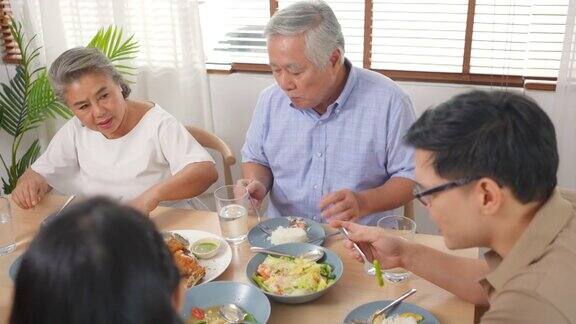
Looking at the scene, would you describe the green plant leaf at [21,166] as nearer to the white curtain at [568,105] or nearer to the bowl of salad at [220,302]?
the bowl of salad at [220,302]

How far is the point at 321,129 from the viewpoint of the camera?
2049 millimetres

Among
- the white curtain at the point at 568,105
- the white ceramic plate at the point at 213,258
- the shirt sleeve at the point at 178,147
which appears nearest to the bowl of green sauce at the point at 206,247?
the white ceramic plate at the point at 213,258

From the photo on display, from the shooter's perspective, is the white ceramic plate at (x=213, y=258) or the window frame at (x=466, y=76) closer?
the white ceramic plate at (x=213, y=258)

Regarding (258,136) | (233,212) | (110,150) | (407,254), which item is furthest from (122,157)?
(407,254)

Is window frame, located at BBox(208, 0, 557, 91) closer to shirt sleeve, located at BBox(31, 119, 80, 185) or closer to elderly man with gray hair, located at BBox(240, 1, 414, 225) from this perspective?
elderly man with gray hair, located at BBox(240, 1, 414, 225)

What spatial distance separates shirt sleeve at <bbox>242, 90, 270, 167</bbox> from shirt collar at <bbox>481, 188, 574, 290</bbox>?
1.24 meters

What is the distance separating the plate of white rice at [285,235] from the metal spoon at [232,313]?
30cm

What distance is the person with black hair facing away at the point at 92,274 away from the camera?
0.59m

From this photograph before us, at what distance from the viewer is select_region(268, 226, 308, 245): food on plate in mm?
1612

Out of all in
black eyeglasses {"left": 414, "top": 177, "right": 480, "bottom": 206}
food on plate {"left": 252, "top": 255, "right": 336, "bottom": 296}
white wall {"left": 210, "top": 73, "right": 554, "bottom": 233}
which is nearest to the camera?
black eyeglasses {"left": 414, "top": 177, "right": 480, "bottom": 206}

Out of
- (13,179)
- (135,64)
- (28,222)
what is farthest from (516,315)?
(13,179)

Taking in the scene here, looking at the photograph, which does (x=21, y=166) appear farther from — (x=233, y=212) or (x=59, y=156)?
(x=233, y=212)

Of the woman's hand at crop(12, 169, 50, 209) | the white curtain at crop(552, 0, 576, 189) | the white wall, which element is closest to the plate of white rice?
the woman's hand at crop(12, 169, 50, 209)

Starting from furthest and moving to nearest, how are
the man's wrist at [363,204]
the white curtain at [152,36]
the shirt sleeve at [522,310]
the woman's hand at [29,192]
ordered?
the white curtain at [152,36], the woman's hand at [29,192], the man's wrist at [363,204], the shirt sleeve at [522,310]
